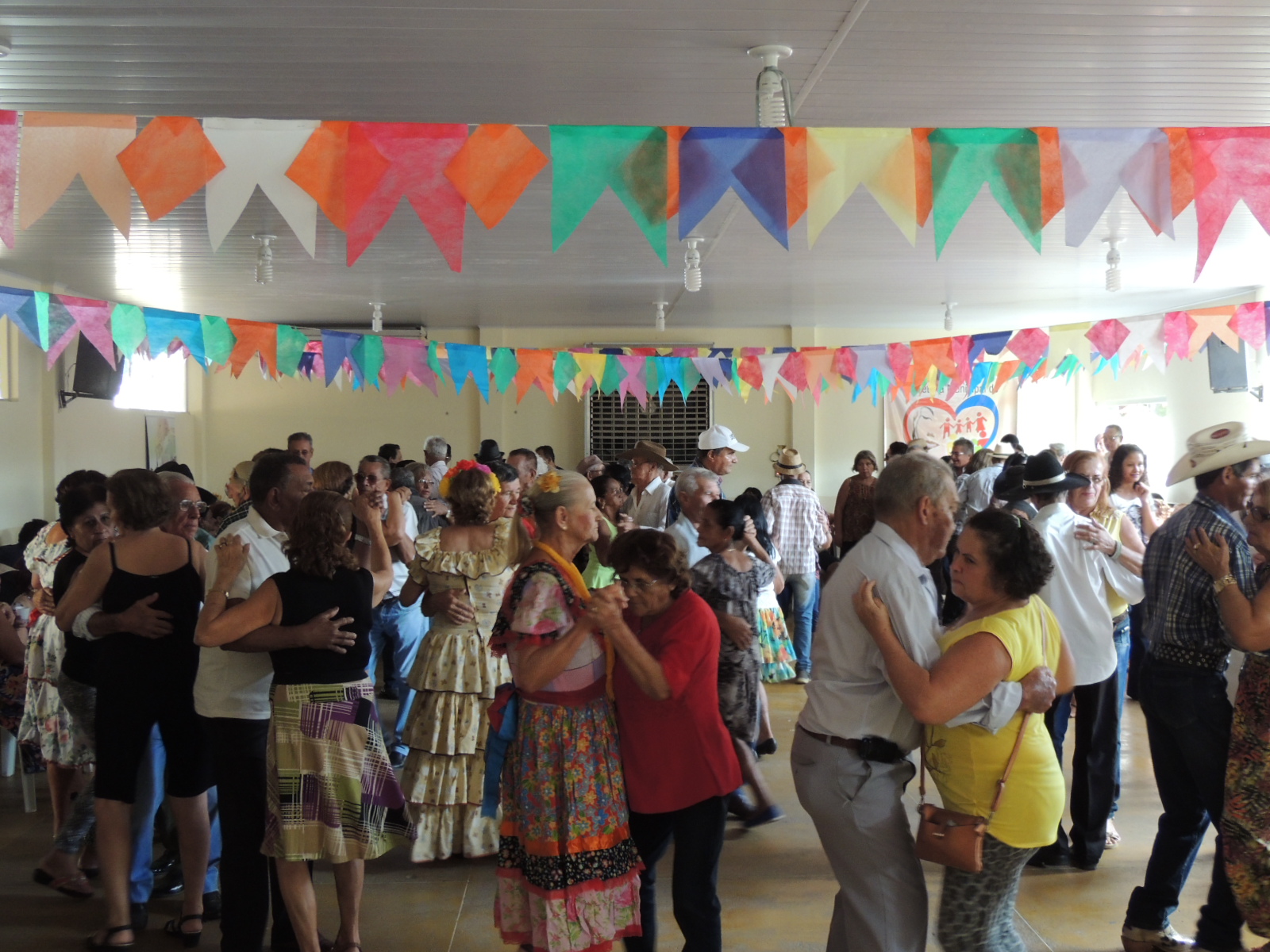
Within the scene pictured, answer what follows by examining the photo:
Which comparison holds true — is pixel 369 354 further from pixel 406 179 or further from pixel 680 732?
pixel 680 732

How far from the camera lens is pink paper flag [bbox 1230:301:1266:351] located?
267 inches

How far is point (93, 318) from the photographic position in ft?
18.3

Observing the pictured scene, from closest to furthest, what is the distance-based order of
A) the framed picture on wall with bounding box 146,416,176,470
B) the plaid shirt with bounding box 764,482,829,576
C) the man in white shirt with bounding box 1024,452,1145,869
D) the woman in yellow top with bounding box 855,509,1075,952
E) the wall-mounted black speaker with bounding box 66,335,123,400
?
the woman in yellow top with bounding box 855,509,1075,952, the man in white shirt with bounding box 1024,452,1145,869, the plaid shirt with bounding box 764,482,829,576, the wall-mounted black speaker with bounding box 66,335,123,400, the framed picture on wall with bounding box 146,416,176,470

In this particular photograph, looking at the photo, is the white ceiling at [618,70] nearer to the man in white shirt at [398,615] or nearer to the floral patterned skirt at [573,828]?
the man in white shirt at [398,615]

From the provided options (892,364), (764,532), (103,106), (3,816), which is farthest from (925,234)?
(3,816)

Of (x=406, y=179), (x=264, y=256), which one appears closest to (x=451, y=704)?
(x=406, y=179)

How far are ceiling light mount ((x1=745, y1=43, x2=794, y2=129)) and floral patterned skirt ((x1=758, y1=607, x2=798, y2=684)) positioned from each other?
2.56 meters

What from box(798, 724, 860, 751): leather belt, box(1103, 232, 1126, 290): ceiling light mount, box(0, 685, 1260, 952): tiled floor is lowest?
box(0, 685, 1260, 952): tiled floor

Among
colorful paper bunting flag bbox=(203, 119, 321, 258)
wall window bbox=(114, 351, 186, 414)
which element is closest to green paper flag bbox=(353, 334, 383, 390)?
colorful paper bunting flag bbox=(203, 119, 321, 258)

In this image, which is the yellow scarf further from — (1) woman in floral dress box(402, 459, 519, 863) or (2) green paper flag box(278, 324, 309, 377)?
(2) green paper flag box(278, 324, 309, 377)

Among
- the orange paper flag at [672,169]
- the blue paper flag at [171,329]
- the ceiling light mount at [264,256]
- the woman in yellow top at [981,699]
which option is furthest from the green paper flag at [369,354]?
the woman in yellow top at [981,699]

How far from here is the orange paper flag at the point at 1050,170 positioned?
10.9 ft

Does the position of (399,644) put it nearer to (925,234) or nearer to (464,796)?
(464,796)

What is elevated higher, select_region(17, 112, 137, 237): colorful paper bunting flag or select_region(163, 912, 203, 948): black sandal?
select_region(17, 112, 137, 237): colorful paper bunting flag
